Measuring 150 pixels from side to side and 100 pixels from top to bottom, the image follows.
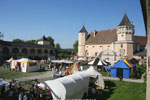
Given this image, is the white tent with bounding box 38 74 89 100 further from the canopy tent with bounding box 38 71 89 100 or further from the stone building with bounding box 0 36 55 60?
the stone building with bounding box 0 36 55 60

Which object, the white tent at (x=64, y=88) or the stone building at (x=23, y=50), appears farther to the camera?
the stone building at (x=23, y=50)

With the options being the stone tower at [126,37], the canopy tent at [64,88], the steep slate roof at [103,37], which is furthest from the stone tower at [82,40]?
the canopy tent at [64,88]

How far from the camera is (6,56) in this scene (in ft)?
125

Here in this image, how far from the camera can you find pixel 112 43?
3738 cm

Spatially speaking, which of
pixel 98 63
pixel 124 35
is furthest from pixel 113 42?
pixel 98 63

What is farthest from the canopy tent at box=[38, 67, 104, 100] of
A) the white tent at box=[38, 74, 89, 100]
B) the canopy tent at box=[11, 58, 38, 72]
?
the canopy tent at box=[11, 58, 38, 72]

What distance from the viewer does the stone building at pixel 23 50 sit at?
3850 cm

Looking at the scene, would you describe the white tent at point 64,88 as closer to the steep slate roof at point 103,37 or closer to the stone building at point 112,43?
the stone building at point 112,43

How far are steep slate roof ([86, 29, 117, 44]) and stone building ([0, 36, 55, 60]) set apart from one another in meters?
16.6

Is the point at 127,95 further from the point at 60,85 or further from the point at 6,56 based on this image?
the point at 6,56

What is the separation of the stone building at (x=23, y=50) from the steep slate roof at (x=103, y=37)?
16.6 metres

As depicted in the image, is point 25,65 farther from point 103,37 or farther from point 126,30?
point 103,37

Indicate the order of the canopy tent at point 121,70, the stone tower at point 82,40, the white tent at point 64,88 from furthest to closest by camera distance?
the stone tower at point 82,40
the canopy tent at point 121,70
the white tent at point 64,88

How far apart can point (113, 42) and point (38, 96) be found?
3236cm
